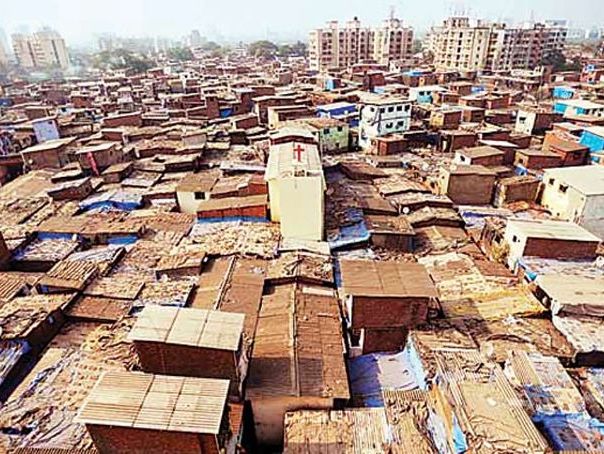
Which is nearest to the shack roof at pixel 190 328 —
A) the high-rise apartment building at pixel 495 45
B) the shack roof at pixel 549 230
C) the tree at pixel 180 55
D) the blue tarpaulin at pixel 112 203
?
the shack roof at pixel 549 230

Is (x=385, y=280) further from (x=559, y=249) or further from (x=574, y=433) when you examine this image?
(x=559, y=249)

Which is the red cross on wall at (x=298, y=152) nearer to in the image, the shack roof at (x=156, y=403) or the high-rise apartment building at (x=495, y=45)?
the shack roof at (x=156, y=403)

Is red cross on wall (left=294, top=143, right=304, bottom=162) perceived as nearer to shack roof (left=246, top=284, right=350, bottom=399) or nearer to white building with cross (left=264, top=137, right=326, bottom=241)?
white building with cross (left=264, top=137, right=326, bottom=241)

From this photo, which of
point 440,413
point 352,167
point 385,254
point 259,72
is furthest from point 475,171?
point 259,72

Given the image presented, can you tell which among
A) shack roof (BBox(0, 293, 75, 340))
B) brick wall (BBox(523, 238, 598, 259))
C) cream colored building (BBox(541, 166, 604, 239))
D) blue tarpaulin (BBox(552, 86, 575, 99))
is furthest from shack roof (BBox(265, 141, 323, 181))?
blue tarpaulin (BBox(552, 86, 575, 99))

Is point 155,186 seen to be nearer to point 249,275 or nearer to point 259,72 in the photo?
point 249,275
